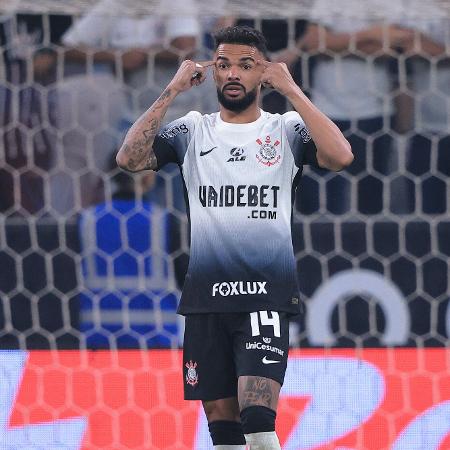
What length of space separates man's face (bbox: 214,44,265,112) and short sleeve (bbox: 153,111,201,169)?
0.54 feet

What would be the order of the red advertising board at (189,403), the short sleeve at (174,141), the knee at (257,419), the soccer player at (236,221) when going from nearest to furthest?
1. the knee at (257,419)
2. the soccer player at (236,221)
3. the short sleeve at (174,141)
4. the red advertising board at (189,403)

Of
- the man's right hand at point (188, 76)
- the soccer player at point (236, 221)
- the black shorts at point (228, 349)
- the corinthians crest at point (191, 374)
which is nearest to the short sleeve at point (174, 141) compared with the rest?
the soccer player at point (236, 221)

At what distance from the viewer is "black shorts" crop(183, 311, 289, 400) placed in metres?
3.00

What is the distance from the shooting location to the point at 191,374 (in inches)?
122

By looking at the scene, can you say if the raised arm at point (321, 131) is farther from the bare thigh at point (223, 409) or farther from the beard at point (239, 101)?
the bare thigh at point (223, 409)

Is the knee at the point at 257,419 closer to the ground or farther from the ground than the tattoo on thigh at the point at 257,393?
closer to the ground

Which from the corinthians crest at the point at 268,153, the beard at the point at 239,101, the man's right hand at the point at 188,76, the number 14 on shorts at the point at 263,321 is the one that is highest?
the man's right hand at the point at 188,76

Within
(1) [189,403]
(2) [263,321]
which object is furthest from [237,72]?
(1) [189,403]

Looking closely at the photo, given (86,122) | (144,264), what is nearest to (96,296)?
(144,264)

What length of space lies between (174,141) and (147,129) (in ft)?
0.39

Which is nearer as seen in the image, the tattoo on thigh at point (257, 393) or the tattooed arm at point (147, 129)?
the tattoo on thigh at point (257, 393)

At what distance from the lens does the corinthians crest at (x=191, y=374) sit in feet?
10.2

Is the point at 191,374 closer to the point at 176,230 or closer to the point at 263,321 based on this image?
the point at 263,321

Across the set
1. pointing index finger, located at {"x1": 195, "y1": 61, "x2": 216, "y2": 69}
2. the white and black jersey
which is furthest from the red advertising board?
pointing index finger, located at {"x1": 195, "y1": 61, "x2": 216, "y2": 69}
